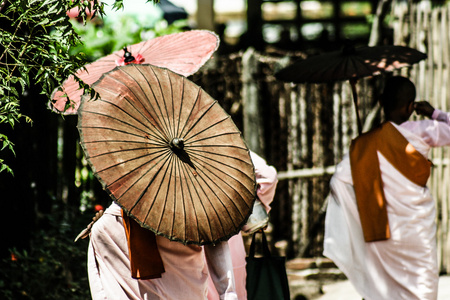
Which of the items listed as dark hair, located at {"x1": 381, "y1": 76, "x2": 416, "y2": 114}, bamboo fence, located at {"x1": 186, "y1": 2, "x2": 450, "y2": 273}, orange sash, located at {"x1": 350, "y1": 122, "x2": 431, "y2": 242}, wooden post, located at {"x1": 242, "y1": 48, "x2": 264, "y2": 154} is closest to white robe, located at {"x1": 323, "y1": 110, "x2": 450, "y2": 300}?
orange sash, located at {"x1": 350, "y1": 122, "x2": 431, "y2": 242}

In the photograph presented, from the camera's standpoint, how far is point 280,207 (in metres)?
8.75

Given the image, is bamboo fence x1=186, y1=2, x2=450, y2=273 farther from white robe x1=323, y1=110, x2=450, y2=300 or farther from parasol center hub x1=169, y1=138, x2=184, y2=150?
parasol center hub x1=169, y1=138, x2=184, y2=150

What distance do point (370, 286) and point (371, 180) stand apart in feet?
2.98

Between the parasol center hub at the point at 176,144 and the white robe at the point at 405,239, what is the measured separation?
277cm

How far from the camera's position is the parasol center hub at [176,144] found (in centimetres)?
319

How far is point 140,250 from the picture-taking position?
335 centimetres

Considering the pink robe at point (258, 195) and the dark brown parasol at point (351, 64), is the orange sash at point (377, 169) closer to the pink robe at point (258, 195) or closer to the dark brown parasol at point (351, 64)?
the dark brown parasol at point (351, 64)

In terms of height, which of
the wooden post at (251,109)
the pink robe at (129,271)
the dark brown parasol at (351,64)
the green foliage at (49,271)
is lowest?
the green foliage at (49,271)

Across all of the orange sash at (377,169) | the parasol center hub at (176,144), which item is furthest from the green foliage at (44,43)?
the orange sash at (377,169)

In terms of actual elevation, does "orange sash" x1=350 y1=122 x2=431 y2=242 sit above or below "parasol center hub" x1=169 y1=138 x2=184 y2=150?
below

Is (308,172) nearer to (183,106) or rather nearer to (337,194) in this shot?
(337,194)

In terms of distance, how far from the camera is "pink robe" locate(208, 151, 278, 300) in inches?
181

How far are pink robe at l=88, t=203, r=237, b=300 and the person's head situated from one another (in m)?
2.61

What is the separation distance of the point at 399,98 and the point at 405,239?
3.75ft
